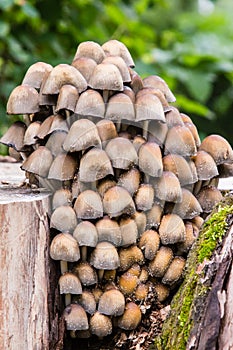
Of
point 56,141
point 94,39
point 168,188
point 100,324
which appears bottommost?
point 100,324

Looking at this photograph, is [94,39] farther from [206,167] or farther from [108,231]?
[108,231]

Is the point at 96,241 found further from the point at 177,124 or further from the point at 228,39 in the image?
the point at 228,39

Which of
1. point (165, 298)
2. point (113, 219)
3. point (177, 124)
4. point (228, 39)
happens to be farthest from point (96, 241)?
point (228, 39)

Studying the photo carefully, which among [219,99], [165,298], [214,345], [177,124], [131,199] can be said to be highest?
[219,99]

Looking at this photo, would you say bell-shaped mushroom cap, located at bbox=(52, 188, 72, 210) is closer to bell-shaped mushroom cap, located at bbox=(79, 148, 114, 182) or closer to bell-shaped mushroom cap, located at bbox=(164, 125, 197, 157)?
bell-shaped mushroom cap, located at bbox=(79, 148, 114, 182)

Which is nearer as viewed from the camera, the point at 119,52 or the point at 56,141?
the point at 56,141

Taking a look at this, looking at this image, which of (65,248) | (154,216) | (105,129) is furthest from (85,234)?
(105,129)

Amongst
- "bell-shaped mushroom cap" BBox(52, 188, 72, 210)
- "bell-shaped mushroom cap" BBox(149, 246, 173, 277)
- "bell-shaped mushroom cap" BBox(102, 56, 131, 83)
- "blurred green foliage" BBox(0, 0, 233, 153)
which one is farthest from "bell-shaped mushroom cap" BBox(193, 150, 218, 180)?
"blurred green foliage" BBox(0, 0, 233, 153)
